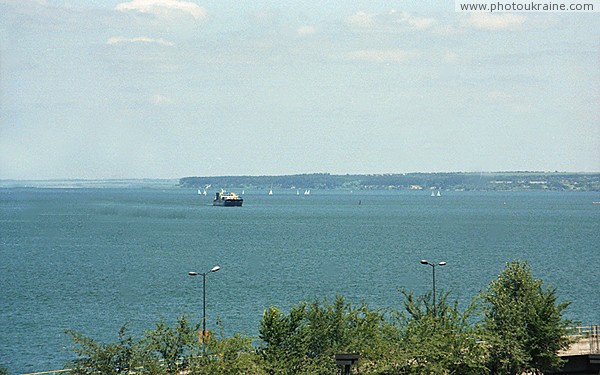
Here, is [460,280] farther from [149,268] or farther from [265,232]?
[265,232]

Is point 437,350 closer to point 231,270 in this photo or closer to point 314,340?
point 314,340

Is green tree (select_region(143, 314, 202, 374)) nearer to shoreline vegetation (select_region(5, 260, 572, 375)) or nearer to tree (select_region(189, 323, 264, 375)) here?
shoreline vegetation (select_region(5, 260, 572, 375))

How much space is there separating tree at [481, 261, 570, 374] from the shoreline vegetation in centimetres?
5

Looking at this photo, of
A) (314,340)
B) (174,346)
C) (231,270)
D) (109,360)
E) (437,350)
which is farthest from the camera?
(231,270)

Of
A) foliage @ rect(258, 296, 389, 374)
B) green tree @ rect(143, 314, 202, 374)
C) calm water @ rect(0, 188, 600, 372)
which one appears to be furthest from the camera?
calm water @ rect(0, 188, 600, 372)

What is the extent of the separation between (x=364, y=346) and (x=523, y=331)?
29.6 feet

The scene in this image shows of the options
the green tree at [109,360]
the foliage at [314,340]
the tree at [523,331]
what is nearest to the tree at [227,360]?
the foliage at [314,340]

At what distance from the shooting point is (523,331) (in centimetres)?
4347

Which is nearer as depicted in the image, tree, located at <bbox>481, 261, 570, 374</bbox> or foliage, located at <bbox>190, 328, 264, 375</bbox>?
→ foliage, located at <bbox>190, 328, 264, 375</bbox>

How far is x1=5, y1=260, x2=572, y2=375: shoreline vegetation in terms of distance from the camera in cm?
3816

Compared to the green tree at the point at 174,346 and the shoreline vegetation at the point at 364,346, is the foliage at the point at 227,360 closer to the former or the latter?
the shoreline vegetation at the point at 364,346

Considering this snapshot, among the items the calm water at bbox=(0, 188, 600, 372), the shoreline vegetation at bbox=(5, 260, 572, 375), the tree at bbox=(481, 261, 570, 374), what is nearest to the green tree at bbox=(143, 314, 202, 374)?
the shoreline vegetation at bbox=(5, 260, 572, 375)

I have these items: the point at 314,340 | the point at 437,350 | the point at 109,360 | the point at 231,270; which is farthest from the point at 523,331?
the point at 231,270

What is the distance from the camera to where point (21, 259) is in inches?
4916
